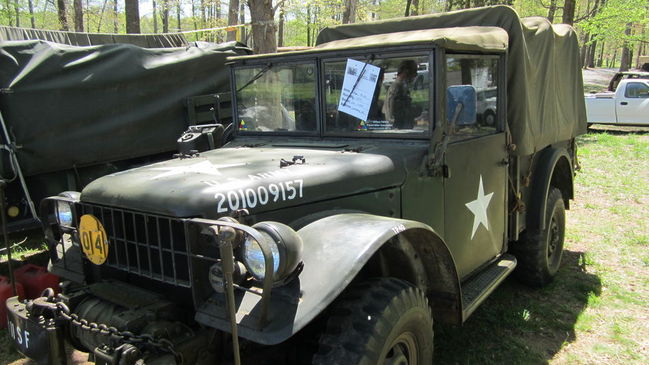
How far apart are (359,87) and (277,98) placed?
0.76 m

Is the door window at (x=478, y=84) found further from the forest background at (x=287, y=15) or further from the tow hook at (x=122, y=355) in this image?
the forest background at (x=287, y=15)

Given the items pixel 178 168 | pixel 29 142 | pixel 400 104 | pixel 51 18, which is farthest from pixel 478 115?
pixel 51 18

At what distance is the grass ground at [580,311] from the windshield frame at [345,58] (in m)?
1.57

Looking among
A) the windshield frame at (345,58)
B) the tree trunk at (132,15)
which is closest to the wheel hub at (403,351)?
the windshield frame at (345,58)

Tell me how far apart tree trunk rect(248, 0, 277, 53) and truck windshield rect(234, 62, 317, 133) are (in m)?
4.42

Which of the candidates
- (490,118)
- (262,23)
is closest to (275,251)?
(490,118)

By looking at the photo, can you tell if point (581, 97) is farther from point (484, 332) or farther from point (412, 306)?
point (412, 306)

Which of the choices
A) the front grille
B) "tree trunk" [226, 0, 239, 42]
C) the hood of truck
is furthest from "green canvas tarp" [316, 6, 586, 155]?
"tree trunk" [226, 0, 239, 42]

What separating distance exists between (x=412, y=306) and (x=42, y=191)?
14.0 ft

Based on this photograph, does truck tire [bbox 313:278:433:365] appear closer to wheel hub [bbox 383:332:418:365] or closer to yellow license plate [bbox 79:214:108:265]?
wheel hub [bbox 383:332:418:365]

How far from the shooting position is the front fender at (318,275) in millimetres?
2072

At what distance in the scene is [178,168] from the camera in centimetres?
297

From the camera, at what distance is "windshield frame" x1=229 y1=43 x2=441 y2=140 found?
3.18 meters

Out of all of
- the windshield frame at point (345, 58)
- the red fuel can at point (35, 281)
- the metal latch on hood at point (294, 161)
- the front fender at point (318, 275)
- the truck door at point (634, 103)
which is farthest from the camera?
the truck door at point (634, 103)
